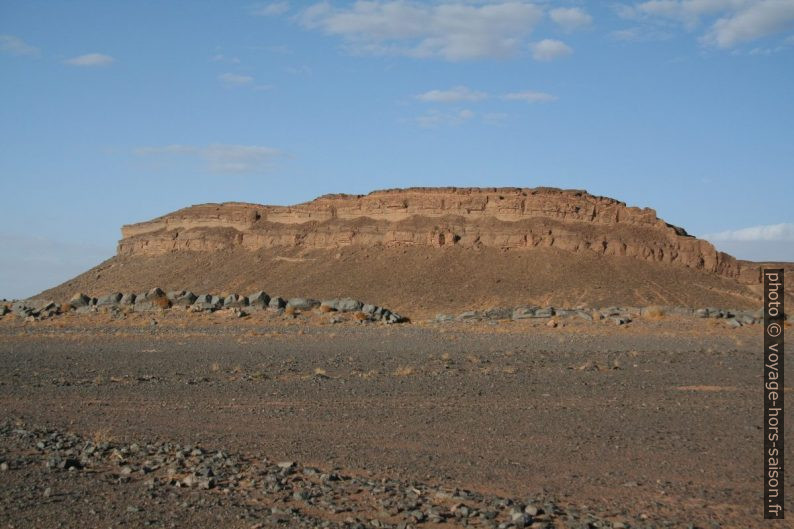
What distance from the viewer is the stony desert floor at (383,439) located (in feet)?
25.0

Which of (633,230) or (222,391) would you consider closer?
(222,391)

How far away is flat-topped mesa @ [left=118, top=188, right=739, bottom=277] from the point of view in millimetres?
61000

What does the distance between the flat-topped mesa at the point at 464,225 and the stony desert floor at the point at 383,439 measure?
38852mm

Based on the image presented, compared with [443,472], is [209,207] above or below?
above

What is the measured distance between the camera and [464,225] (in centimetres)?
6500

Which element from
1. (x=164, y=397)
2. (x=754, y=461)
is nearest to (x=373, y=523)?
(x=754, y=461)

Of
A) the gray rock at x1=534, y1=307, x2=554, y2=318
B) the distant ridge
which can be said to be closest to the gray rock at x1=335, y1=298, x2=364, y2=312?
the gray rock at x1=534, y1=307, x2=554, y2=318

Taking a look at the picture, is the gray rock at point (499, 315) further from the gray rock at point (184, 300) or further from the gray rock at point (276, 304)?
the gray rock at point (184, 300)

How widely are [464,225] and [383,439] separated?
179 ft

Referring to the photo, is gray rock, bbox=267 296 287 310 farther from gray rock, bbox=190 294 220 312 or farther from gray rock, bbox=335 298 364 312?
gray rock, bbox=335 298 364 312

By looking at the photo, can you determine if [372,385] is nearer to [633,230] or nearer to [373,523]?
[373,523]

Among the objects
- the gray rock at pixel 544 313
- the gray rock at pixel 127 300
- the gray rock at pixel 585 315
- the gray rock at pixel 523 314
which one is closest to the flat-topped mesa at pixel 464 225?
the gray rock at pixel 523 314

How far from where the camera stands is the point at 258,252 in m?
70.8

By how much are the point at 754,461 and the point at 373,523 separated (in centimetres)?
530
